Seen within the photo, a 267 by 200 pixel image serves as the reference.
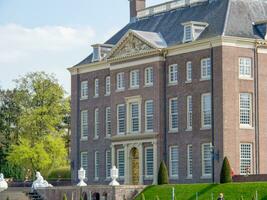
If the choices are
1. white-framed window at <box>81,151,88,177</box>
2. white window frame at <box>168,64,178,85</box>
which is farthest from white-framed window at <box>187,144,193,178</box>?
white-framed window at <box>81,151,88,177</box>

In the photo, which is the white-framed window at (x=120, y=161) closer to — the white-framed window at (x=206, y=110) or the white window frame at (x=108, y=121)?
the white window frame at (x=108, y=121)

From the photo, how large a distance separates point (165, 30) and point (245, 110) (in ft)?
34.6

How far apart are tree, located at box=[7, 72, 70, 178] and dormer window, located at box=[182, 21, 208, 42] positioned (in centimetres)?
2761

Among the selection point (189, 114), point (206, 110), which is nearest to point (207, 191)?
point (206, 110)

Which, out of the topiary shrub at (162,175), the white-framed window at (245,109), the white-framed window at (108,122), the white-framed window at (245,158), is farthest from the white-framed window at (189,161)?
the white-framed window at (108,122)

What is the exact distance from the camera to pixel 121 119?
75.2 m

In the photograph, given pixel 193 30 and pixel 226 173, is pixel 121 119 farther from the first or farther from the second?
pixel 226 173

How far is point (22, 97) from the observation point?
3898 inches

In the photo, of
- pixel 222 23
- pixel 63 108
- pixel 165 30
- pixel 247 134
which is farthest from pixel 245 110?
pixel 63 108

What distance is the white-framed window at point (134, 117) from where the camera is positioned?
241ft

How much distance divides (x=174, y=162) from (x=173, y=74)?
19.7ft

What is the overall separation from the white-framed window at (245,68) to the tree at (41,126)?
101ft

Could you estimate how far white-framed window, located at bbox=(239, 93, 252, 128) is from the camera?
67000mm

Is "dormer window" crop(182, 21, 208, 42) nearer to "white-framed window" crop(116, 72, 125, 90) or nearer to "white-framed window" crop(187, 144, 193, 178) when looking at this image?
"white-framed window" crop(187, 144, 193, 178)
